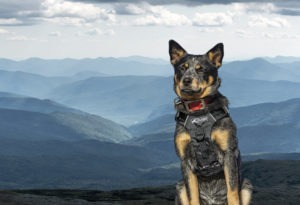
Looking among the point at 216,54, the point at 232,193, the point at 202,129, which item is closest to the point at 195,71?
the point at 216,54

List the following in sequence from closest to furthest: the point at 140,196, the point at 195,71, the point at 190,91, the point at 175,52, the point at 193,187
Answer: the point at 190,91
the point at 195,71
the point at 175,52
the point at 193,187
the point at 140,196

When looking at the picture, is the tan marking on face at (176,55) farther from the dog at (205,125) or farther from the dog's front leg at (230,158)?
the dog's front leg at (230,158)

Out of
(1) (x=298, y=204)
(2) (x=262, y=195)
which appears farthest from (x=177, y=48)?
(2) (x=262, y=195)

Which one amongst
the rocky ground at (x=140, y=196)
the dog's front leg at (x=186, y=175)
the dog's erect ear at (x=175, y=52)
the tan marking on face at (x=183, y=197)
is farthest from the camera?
the rocky ground at (x=140, y=196)

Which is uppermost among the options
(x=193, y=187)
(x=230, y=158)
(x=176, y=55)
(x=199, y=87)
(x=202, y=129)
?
(x=176, y=55)

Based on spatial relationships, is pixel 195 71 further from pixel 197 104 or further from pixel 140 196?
pixel 140 196

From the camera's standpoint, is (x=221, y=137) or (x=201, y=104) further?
(x=201, y=104)

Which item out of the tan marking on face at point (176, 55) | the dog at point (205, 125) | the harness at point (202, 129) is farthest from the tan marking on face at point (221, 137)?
the tan marking on face at point (176, 55)
